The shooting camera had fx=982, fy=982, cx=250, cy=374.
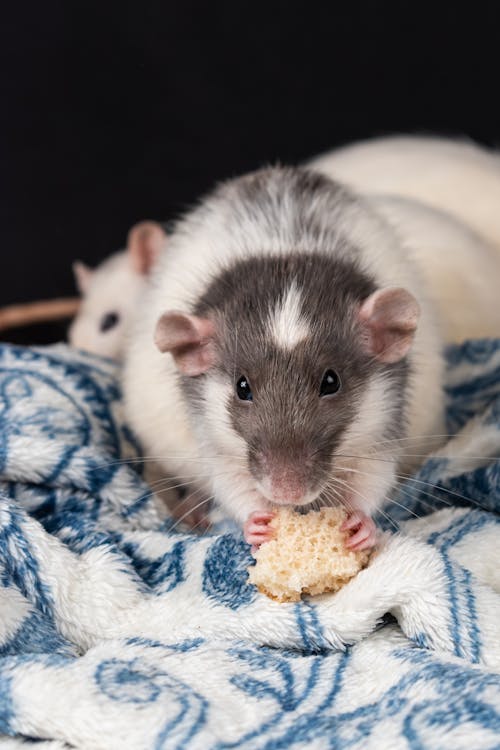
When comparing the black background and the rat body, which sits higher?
the black background

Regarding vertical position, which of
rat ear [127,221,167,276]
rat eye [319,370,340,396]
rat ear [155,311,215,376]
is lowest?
rat eye [319,370,340,396]

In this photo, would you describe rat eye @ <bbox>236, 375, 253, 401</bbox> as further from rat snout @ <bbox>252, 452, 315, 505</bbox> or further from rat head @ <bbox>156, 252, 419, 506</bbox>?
rat snout @ <bbox>252, 452, 315, 505</bbox>

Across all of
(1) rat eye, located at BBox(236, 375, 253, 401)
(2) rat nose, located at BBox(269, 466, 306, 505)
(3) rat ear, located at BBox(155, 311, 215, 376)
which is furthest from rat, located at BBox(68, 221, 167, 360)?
(2) rat nose, located at BBox(269, 466, 306, 505)

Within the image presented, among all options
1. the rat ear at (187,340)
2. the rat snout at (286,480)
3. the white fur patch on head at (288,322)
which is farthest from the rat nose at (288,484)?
the rat ear at (187,340)

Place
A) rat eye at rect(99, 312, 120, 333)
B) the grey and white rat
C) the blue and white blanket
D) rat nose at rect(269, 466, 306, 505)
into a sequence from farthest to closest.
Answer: rat eye at rect(99, 312, 120, 333) < the grey and white rat < rat nose at rect(269, 466, 306, 505) < the blue and white blanket

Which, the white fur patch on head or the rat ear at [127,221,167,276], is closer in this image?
the white fur patch on head

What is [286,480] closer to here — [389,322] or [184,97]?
[389,322]

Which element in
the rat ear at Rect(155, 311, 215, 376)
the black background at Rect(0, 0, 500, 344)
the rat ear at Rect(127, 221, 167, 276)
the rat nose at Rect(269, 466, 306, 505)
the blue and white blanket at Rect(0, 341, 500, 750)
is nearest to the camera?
the blue and white blanket at Rect(0, 341, 500, 750)

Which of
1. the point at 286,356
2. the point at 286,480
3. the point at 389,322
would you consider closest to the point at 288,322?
the point at 286,356
